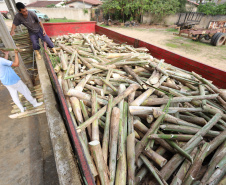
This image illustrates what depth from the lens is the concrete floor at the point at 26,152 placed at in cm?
243

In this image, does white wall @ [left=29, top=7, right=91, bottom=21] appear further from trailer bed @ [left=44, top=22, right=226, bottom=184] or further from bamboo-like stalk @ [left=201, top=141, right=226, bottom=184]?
bamboo-like stalk @ [left=201, top=141, right=226, bottom=184]

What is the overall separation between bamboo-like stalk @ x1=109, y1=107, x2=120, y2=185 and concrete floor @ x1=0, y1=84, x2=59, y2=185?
A: 1.65 meters

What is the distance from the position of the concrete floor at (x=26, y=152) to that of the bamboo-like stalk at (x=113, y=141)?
1.65 meters

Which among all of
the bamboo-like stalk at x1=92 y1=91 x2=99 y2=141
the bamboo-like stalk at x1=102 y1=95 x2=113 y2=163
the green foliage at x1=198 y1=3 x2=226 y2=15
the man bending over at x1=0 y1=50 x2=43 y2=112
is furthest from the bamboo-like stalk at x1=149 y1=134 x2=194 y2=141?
the green foliage at x1=198 y1=3 x2=226 y2=15

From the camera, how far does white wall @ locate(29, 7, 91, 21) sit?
22.5m

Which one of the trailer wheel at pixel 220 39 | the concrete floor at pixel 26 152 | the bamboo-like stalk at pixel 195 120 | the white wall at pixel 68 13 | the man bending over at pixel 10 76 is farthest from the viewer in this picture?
the white wall at pixel 68 13

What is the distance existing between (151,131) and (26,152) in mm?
2864

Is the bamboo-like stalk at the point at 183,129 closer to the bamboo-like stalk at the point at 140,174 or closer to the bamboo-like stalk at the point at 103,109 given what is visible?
the bamboo-like stalk at the point at 140,174

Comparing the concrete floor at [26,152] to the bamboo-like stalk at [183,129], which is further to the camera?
the concrete floor at [26,152]

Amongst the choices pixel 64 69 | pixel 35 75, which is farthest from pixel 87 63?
pixel 35 75

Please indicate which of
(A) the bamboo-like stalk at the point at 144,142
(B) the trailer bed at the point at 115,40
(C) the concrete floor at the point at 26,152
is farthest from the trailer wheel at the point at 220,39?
(C) the concrete floor at the point at 26,152

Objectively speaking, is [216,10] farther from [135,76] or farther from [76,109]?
[76,109]

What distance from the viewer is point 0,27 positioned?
348cm

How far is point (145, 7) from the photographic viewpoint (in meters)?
16.8
